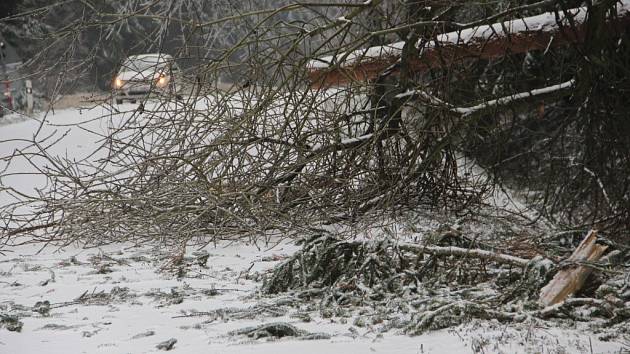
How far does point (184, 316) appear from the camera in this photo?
4.96 metres

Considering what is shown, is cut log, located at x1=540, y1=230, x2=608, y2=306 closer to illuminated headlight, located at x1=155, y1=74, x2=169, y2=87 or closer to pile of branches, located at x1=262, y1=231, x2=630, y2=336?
pile of branches, located at x1=262, y1=231, x2=630, y2=336

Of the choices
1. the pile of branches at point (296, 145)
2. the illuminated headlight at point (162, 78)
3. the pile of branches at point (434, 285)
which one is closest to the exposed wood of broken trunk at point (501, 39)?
the pile of branches at point (296, 145)

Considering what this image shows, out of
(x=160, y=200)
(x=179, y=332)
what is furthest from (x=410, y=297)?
(x=160, y=200)

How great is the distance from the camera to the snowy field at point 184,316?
4141mm

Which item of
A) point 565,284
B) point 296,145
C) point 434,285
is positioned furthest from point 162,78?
point 565,284

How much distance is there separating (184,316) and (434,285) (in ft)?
5.61

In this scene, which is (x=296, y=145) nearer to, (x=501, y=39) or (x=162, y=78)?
(x=162, y=78)

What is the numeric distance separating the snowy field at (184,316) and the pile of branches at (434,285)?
13cm

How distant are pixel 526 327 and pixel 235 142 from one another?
2.76m

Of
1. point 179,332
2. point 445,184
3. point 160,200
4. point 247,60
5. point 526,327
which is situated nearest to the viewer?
point 526,327

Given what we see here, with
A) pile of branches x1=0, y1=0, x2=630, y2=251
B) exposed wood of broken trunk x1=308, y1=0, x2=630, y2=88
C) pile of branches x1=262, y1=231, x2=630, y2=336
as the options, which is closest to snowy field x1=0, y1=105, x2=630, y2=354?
pile of branches x1=262, y1=231, x2=630, y2=336

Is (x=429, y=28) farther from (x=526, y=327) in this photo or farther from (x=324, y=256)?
(x=526, y=327)

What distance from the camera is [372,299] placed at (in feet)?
17.2

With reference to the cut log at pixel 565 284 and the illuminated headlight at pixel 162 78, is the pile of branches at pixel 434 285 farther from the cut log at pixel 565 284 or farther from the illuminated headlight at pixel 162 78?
the illuminated headlight at pixel 162 78
